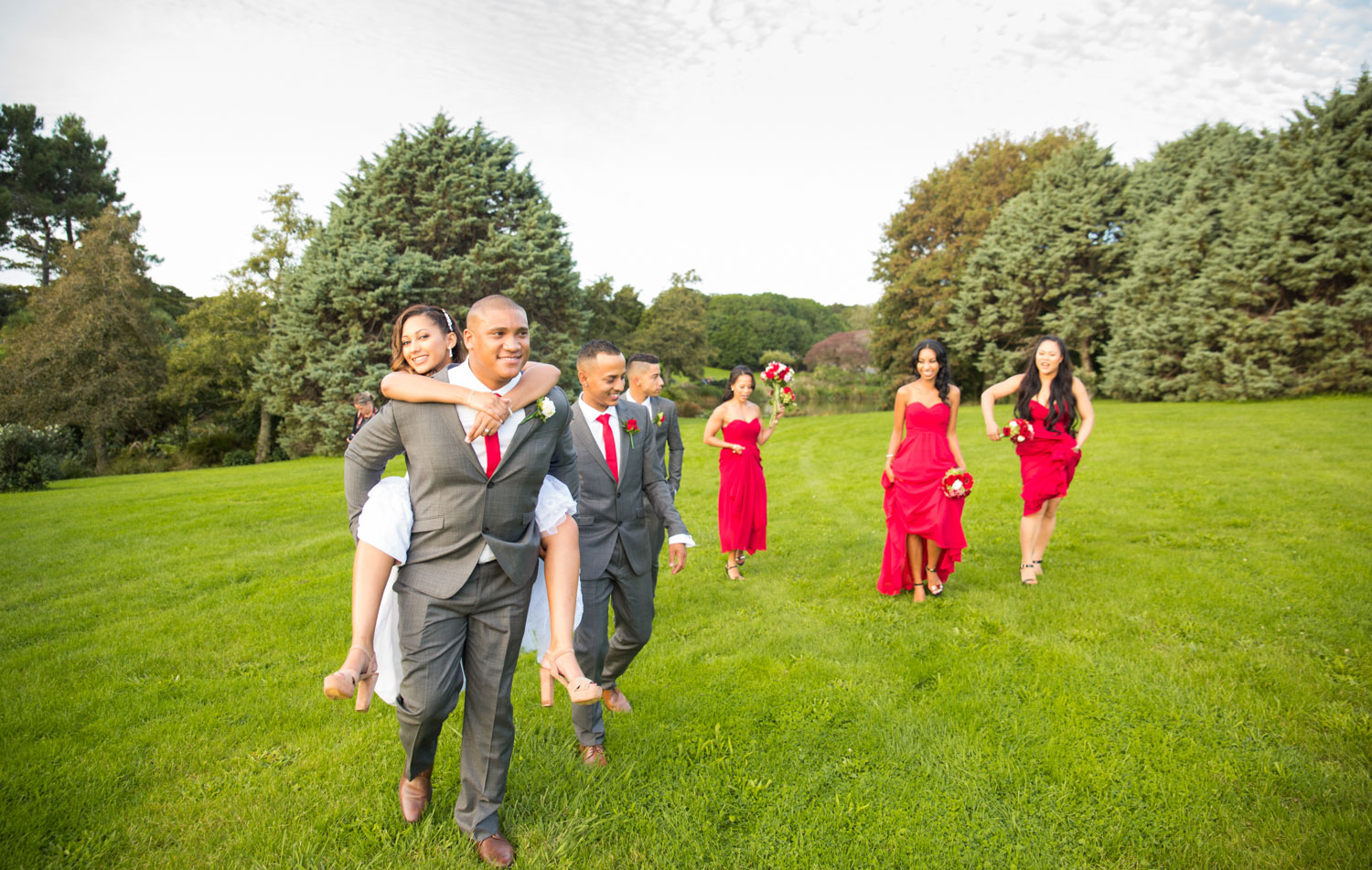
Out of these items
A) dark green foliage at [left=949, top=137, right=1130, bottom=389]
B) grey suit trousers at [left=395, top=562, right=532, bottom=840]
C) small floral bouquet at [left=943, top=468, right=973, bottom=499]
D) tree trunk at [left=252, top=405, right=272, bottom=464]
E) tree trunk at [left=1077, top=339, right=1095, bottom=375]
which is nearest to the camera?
grey suit trousers at [left=395, top=562, right=532, bottom=840]

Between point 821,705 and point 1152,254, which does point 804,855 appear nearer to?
point 821,705

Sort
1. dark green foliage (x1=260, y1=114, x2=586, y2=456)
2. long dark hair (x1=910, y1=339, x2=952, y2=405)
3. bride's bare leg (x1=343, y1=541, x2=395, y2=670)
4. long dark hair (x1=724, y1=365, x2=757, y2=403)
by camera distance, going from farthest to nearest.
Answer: dark green foliage (x1=260, y1=114, x2=586, y2=456)
long dark hair (x1=724, y1=365, x2=757, y2=403)
long dark hair (x1=910, y1=339, x2=952, y2=405)
bride's bare leg (x1=343, y1=541, x2=395, y2=670)

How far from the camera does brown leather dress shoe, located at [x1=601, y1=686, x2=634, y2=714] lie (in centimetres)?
450

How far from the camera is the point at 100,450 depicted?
84.0 ft

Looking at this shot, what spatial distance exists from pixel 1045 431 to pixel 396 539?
22.3 feet

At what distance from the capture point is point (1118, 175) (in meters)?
30.1

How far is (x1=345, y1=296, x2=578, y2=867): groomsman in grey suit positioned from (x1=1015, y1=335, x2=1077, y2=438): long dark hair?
6069mm

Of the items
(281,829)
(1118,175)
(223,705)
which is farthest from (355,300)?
(1118,175)

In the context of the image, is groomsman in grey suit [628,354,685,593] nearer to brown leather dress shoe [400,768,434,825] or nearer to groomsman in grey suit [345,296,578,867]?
groomsman in grey suit [345,296,578,867]

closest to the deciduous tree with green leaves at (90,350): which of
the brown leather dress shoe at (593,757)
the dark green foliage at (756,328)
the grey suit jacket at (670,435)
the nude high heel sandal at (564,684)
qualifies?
the grey suit jacket at (670,435)

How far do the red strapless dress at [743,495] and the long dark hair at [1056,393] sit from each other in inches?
119

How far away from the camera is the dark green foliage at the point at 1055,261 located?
29828 millimetres

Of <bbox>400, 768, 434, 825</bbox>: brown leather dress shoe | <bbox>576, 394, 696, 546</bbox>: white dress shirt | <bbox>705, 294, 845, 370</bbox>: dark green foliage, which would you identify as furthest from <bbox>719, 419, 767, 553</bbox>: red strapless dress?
<bbox>705, 294, 845, 370</bbox>: dark green foliage

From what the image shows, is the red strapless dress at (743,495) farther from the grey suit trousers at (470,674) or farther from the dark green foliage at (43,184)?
the dark green foliage at (43,184)
